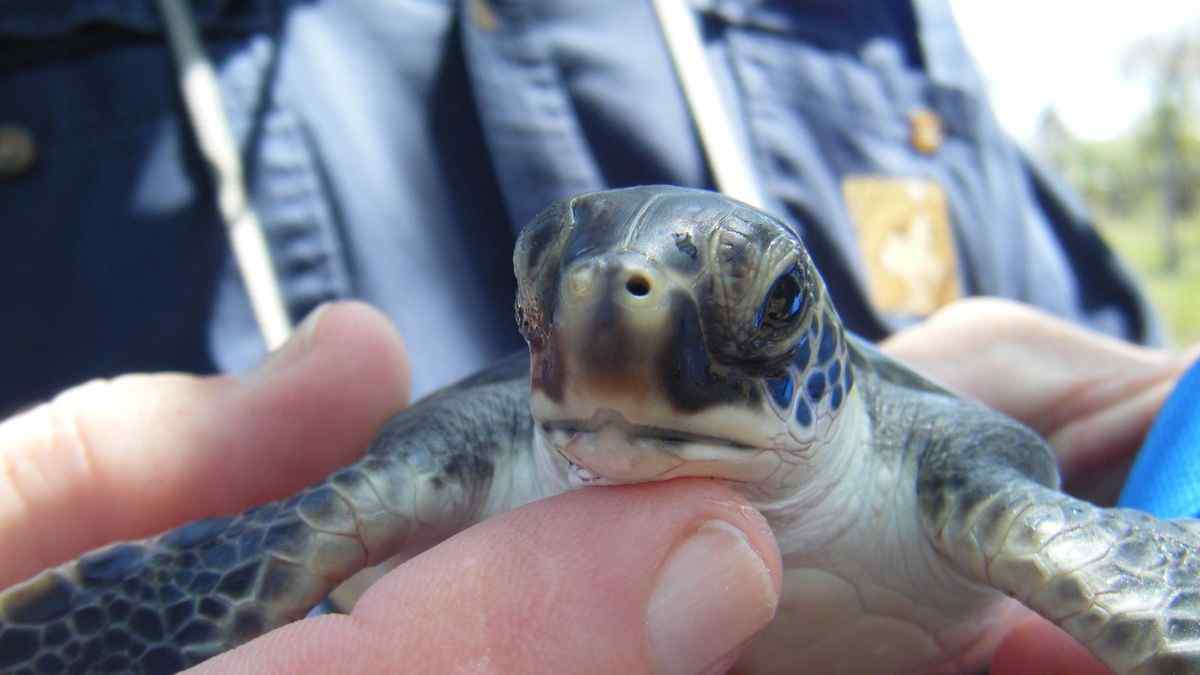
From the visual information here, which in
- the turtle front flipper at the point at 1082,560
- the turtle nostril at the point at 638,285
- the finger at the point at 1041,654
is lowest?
the finger at the point at 1041,654

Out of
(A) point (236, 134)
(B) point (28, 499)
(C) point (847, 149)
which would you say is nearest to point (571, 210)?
(B) point (28, 499)

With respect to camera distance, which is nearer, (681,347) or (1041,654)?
(681,347)

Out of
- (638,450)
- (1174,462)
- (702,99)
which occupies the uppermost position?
(702,99)

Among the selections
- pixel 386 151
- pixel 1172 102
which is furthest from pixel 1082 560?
pixel 1172 102

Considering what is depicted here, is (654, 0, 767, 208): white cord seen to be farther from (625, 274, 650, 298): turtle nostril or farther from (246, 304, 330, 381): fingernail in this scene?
(625, 274, 650, 298): turtle nostril

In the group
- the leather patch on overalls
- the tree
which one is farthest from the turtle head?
the tree

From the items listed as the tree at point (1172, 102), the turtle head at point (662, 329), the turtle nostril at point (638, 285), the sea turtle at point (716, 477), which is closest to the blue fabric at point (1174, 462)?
the sea turtle at point (716, 477)

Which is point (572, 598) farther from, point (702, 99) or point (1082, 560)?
point (702, 99)

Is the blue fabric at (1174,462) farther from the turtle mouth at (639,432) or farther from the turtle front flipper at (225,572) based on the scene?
the turtle front flipper at (225,572)
